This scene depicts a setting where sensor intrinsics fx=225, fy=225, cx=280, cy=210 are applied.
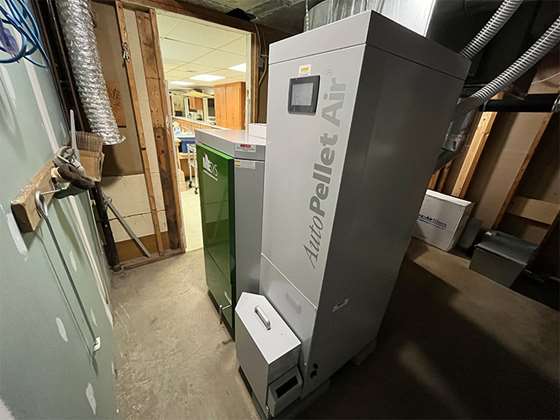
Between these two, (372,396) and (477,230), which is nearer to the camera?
(372,396)

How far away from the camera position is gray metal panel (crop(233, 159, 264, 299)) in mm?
1198

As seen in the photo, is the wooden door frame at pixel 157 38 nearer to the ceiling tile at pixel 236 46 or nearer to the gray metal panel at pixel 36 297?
the ceiling tile at pixel 236 46

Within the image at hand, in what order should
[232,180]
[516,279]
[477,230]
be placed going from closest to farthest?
1. [232,180]
2. [516,279]
3. [477,230]

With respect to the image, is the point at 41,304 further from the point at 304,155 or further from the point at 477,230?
the point at 477,230

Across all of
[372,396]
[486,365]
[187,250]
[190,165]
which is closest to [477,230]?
[486,365]

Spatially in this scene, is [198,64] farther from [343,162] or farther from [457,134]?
[343,162]

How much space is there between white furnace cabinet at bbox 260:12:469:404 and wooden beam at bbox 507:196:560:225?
2456 millimetres

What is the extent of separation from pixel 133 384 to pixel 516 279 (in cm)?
355

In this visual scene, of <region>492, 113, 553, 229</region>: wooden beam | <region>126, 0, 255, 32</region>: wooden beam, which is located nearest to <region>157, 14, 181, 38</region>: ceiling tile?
<region>126, 0, 255, 32</region>: wooden beam

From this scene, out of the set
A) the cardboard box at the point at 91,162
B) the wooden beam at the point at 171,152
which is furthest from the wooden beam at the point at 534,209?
the cardboard box at the point at 91,162

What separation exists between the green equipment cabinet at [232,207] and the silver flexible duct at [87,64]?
704mm

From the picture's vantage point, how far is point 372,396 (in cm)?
139

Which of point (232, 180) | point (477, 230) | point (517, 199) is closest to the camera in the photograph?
point (232, 180)

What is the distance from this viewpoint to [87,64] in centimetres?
145
